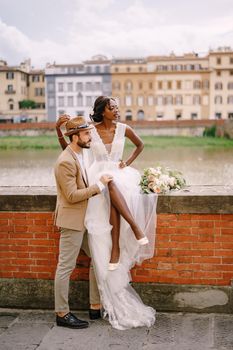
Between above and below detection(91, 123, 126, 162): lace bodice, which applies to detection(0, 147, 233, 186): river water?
below

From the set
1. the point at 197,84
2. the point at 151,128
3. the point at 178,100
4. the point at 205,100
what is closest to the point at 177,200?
the point at 151,128

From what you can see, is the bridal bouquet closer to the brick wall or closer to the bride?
the bride

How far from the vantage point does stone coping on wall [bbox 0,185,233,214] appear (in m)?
4.16

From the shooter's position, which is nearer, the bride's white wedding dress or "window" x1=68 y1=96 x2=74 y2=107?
the bride's white wedding dress

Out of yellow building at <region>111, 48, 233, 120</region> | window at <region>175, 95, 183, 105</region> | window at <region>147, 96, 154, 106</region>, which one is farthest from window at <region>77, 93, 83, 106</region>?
window at <region>175, 95, 183, 105</region>

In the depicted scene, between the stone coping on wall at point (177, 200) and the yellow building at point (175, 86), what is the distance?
8124cm

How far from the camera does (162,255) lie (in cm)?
425

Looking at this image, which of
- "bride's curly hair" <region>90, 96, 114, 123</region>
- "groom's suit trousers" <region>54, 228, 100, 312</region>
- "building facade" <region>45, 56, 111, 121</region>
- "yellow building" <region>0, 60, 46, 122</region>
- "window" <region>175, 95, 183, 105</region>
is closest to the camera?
"groom's suit trousers" <region>54, 228, 100, 312</region>

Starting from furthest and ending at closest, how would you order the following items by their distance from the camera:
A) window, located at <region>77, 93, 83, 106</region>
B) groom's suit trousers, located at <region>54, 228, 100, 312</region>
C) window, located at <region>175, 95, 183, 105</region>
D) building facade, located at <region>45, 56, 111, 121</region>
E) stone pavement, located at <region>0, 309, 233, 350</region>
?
window, located at <region>77, 93, 83, 106</region> → building facade, located at <region>45, 56, 111, 121</region> → window, located at <region>175, 95, 183, 105</region> → groom's suit trousers, located at <region>54, 228, 100, 312</region> → stone pavement, located at <region>0, 309, 233, 350</region>

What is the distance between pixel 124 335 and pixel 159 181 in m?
1.21

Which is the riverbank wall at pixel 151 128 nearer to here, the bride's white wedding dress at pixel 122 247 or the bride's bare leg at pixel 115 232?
the bride's white wedding dress at pixel 122 247

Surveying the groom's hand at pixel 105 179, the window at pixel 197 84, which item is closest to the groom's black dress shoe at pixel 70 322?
the groom's hand at pixel 105 179

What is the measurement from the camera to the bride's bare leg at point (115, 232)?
4.03m

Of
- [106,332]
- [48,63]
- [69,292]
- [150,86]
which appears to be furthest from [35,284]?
[48,63]
